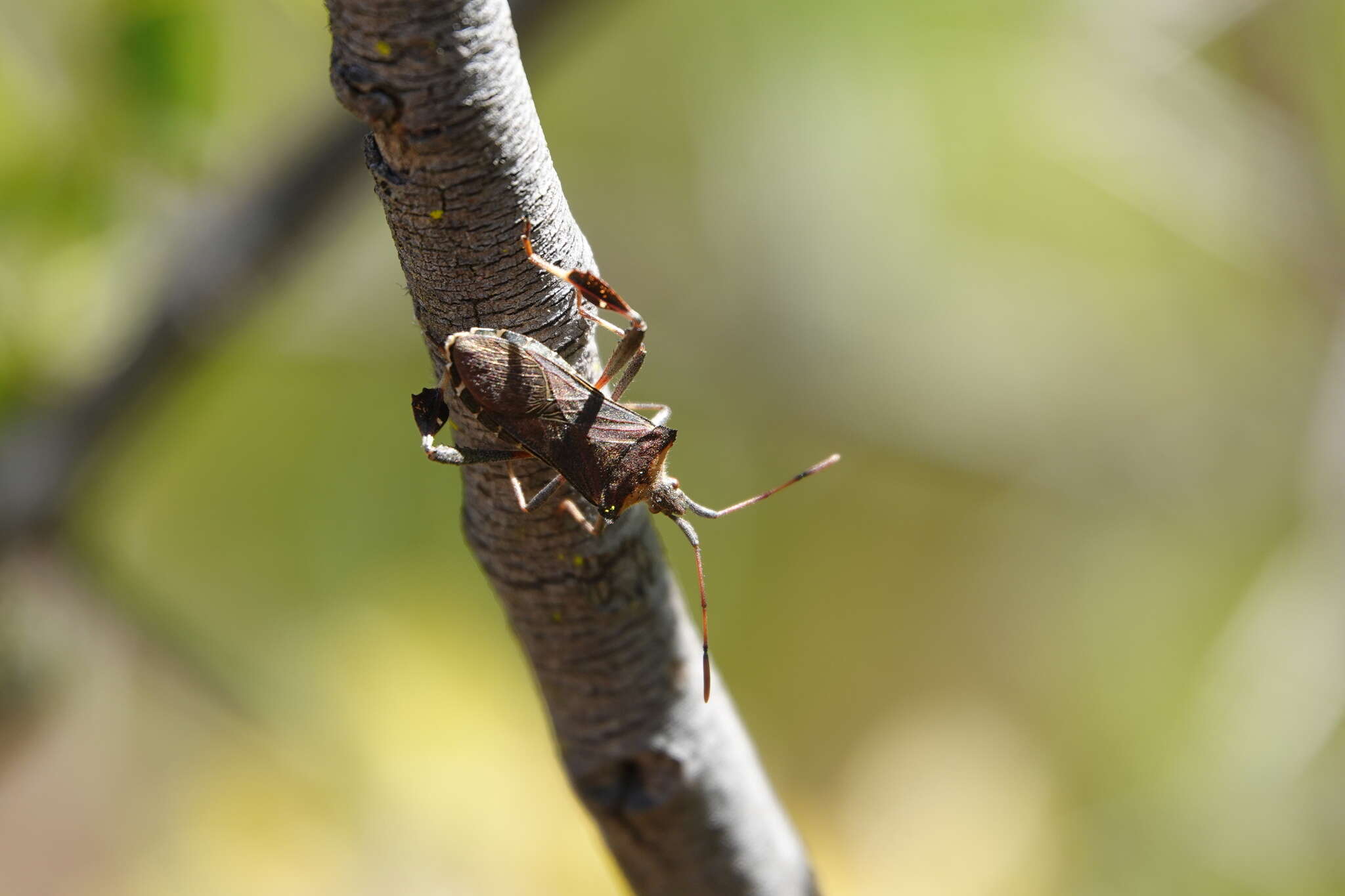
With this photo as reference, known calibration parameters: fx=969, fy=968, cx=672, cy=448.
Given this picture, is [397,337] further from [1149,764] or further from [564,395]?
[1149,764]

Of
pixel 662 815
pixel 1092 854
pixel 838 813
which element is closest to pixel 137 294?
pixel 662 815

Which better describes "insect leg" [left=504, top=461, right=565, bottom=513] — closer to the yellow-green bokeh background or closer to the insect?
the insect

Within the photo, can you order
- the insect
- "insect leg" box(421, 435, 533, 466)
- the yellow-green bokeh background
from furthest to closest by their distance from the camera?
1. the yellow-green bokeh background
2. "insect leg" box(421, 435, 533, 466)
3. the insect

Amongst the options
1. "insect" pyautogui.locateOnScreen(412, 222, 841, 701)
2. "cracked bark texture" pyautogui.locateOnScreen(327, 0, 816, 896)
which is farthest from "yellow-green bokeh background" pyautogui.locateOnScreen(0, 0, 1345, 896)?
"cracked bark texture" pyautogui.locateOnScreen(327, 0, 816, 896)

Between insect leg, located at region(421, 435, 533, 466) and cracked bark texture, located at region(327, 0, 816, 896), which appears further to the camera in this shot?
insect leg, located at region(421, 435, 533, 466)

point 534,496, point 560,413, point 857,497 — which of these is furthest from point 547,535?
point 857,497

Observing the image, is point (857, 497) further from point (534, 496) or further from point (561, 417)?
point (534, 496)

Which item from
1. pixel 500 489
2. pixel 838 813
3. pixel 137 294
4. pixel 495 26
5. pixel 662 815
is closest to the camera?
pixel 495 26
